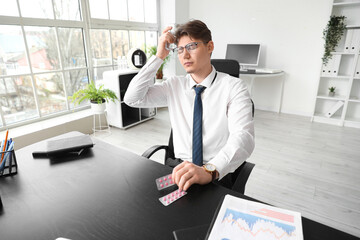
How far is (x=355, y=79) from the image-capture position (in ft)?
12.9

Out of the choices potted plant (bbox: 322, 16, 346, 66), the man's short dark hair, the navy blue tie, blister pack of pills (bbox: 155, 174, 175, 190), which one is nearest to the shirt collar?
the navy blue tie

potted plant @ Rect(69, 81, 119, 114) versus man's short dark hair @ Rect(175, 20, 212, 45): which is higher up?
man's short dark hair @ Rect(175, 20, 212, 45)

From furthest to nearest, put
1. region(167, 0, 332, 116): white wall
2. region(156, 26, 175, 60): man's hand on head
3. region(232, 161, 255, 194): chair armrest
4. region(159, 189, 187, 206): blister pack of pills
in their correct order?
region(167, 0, 332, 116): white wall, region(156, 26, 175, 60): man's hand on head, region(232, 161, 255, 194): chair armrest, region(159, 189, 187, 206): blister pack of pills

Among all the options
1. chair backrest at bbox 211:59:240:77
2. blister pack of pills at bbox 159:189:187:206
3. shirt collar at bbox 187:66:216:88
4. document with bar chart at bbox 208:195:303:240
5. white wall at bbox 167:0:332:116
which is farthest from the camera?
white wall at bbox 167:0:332:116

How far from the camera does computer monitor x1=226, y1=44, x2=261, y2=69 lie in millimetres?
4500

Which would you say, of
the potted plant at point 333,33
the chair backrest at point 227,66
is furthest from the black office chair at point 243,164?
the potted plant at point 333,33

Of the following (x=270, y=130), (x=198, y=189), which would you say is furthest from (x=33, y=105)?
(x=270, y=130)

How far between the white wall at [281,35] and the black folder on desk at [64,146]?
169 inches

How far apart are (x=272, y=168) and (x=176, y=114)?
1727mm

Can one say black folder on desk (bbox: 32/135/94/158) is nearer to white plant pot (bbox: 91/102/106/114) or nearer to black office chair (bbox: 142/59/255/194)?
black office chair (bbox: 142/59/255/194)

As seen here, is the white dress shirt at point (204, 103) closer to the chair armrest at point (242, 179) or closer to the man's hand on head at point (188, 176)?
the chair armrest at point (242, 179)

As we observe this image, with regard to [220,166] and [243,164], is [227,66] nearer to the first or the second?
[243,164]

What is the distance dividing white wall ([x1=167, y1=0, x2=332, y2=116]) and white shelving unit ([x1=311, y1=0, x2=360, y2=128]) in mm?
175

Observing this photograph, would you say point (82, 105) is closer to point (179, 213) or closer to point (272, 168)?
point (272, 168)
